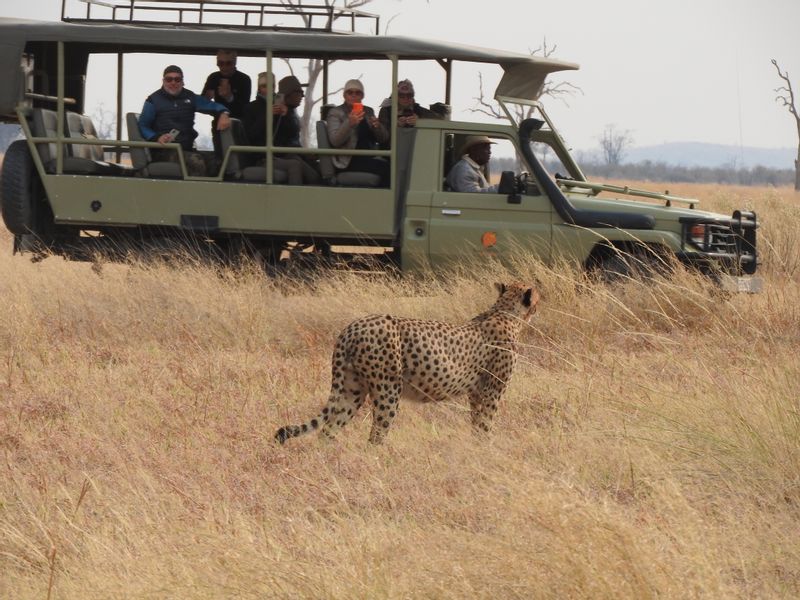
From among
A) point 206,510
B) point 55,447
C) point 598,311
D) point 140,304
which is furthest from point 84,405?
point 598,311

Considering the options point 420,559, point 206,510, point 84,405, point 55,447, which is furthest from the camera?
point 84,405

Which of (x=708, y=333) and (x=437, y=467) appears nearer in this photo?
(x=437, y=467)

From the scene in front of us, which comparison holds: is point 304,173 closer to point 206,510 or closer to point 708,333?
point 708,333

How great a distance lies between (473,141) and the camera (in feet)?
33.3

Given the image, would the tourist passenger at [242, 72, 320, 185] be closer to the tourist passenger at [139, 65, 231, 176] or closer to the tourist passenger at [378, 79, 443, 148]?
the tourist passenger at [139, 65, 231, 176]

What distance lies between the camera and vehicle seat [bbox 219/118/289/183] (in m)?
10.2

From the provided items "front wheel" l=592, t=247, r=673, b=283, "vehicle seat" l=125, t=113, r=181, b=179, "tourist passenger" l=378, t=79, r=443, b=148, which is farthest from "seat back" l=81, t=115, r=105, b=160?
"front wheel" l=592, t=247, r=673, b=283

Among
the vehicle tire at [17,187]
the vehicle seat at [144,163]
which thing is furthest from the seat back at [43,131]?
the vehicle seat at [144,163]

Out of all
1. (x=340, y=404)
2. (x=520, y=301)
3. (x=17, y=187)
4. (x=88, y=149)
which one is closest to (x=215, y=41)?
(x=88, y=149)

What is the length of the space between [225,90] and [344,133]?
1.28m

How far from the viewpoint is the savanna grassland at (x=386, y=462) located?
4055 millimetres

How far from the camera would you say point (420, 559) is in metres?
4.21

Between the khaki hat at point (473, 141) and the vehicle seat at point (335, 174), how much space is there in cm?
68

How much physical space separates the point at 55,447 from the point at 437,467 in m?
1.77
